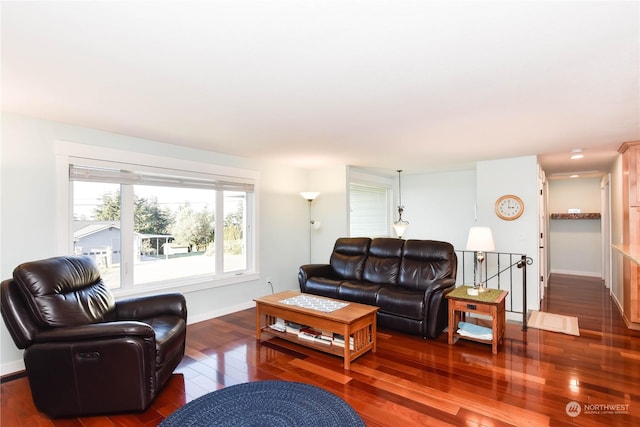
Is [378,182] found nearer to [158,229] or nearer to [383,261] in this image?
[383,261]

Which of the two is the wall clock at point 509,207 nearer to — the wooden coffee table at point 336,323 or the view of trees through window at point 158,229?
the wooden coffee table at point 336,323

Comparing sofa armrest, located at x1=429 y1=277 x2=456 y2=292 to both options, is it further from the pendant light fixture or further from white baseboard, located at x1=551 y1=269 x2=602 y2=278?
white baseboard, located at x1=551 y1=269 x2=602 y2=278

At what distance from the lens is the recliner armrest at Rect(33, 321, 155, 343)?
7.07ft

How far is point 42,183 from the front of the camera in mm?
3051

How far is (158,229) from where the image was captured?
4062 millimetres

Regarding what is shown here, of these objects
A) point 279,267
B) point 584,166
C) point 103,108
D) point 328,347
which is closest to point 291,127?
point 103,108

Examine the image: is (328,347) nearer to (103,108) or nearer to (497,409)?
(497,409)

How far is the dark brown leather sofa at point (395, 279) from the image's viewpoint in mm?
3664

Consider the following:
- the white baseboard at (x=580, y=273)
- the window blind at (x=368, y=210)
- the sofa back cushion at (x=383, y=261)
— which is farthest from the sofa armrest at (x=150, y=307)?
the white baseboard at (x=580, y=273)

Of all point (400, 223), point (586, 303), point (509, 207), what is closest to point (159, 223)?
point (400, 223)

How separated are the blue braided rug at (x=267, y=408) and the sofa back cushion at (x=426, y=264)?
2.13 meters

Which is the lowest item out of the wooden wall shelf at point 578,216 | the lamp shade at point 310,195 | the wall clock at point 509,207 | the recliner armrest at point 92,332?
the recliner armrest at point 92,332

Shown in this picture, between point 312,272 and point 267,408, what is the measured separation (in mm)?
2456

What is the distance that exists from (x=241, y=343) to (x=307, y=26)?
3133mm
